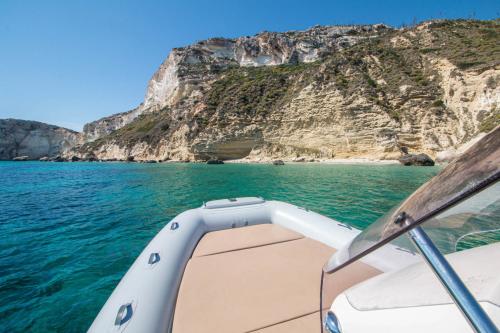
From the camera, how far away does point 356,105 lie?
98.7 feet

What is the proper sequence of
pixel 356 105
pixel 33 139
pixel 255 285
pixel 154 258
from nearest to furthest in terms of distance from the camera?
pixel 255 285
pixel 154 258
pixel 356 105
pixel 33 139

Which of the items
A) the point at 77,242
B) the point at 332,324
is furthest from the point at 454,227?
the point at 77,242

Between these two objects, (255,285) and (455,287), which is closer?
(455,287)

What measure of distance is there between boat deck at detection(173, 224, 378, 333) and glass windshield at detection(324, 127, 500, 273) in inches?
22.6

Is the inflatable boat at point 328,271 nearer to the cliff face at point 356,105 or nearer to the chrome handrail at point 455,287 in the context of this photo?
the chrome handrail at point 455,287

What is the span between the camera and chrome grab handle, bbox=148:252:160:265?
6.43 ft

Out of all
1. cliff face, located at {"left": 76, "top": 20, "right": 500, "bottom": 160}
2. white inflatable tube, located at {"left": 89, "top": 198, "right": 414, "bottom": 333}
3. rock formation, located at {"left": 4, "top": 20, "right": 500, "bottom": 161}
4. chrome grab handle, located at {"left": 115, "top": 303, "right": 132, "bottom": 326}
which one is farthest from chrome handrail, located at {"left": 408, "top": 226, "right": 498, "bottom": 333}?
cliff face, located at {"left": 76, "top": 20, "right": 500, "bottom": 160}

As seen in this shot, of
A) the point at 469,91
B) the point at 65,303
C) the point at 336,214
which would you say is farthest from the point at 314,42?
the point at 65,303

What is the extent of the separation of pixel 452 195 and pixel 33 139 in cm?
10955

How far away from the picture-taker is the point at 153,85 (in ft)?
241

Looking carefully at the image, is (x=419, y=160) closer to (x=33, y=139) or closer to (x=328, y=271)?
(x=328, y=271)

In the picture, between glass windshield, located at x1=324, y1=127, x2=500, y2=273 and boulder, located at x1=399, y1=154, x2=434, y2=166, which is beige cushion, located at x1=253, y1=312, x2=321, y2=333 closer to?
glass windshield, located at x1=324, y1=127, x2=500, y2=273

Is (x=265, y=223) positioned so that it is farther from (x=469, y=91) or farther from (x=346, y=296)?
(x=469, y=91)

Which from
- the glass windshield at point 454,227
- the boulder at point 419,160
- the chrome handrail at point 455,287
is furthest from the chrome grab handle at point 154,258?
the boulder at point 419,160
